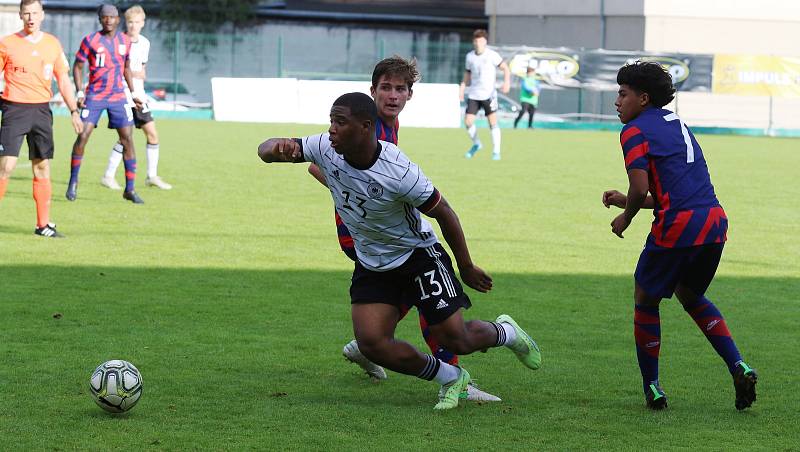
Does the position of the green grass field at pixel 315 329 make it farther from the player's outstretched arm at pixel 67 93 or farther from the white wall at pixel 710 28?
the white wall at pixel 710 28

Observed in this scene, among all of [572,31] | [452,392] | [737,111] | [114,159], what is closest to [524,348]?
[452,392]

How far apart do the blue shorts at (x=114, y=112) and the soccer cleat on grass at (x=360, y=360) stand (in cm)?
821

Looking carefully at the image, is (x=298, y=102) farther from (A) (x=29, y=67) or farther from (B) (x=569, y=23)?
(A) (x=29, y=67)

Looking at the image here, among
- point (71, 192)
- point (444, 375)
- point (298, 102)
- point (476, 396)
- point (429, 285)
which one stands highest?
point (429, 285)

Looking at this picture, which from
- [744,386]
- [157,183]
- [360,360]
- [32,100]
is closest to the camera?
[744,386]

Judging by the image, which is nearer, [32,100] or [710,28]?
[32,100]

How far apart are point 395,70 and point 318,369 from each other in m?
1.65

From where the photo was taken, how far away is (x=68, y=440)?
16.8 ft

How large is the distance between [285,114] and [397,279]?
2745cm

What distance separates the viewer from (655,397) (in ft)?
19.2

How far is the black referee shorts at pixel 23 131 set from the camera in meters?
11.1

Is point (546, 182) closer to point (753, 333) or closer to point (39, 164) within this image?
point (39, 164)

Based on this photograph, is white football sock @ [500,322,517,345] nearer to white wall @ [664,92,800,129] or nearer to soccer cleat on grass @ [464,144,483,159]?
soccer cleat on grass @ [464,144,483,159]

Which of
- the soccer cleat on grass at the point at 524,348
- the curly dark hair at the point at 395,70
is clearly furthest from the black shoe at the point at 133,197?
the soccer cleat on grass at the point at 524,348
